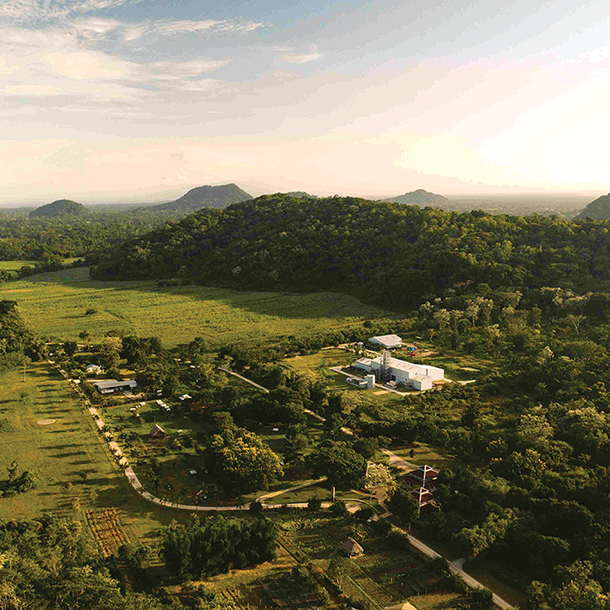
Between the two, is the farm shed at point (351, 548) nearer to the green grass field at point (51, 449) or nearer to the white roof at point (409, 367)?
the green grass field at point (51, 449)

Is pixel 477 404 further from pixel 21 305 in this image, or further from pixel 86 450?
pixel 21 305

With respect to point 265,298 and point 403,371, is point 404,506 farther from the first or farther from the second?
point 265,298

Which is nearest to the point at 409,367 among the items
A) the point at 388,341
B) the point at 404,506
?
the point at 388,341

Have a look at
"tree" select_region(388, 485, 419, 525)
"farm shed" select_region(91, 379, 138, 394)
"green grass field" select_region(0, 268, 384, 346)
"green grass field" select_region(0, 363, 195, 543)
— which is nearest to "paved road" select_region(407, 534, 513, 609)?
"tree" select_region(388, 485, 419, 525)

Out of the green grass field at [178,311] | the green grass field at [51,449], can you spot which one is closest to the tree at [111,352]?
the green grass field at [51,449]

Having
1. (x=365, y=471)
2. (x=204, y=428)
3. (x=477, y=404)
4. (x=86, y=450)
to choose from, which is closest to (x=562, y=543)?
(x=365, y=471)

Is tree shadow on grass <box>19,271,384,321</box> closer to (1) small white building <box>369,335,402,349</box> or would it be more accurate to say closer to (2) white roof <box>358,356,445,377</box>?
(1) small white building <box>369,335,402,349</box>
